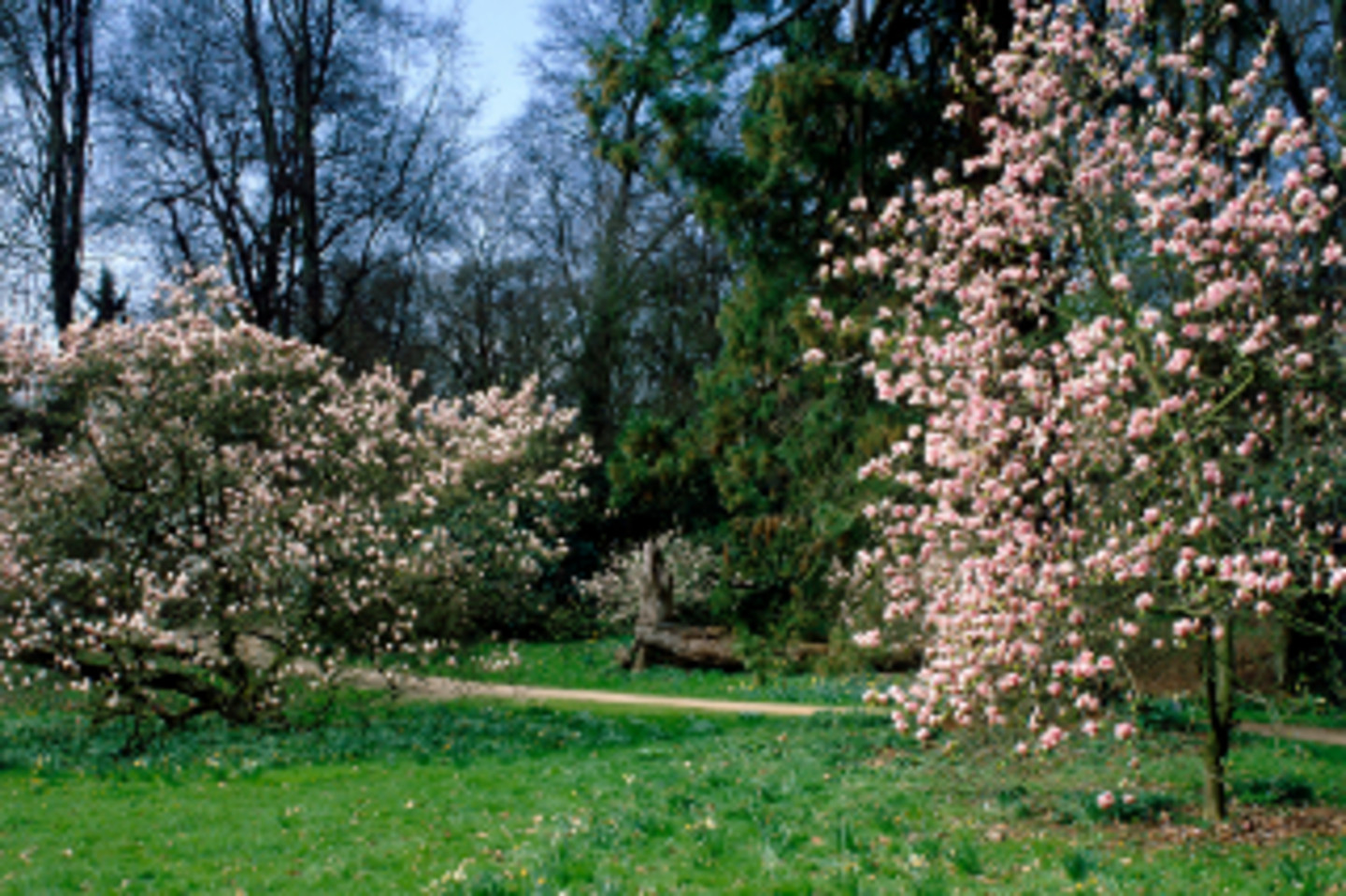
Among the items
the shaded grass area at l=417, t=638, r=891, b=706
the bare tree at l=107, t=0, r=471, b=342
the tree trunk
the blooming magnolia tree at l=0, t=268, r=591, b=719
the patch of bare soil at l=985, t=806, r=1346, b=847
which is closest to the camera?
the patch of bare soil at l=985, t=806, r=1346, b=847

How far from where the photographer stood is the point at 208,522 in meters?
11.3

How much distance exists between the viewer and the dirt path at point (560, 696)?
12602 millimetres

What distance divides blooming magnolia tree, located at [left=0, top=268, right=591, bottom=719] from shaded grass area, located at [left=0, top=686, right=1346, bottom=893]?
3.08 feet

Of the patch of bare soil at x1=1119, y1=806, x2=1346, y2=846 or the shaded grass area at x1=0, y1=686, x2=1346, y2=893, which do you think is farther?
the patch of bare soil at x1=1119, y1=806, x2=1346, y2=846

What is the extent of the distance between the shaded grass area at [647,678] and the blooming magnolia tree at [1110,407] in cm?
647

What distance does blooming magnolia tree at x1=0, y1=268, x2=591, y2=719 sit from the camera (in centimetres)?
1045

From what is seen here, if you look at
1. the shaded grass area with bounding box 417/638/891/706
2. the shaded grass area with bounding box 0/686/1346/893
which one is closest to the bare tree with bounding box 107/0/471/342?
the shaded grass area with bounding box 417/638/891/706

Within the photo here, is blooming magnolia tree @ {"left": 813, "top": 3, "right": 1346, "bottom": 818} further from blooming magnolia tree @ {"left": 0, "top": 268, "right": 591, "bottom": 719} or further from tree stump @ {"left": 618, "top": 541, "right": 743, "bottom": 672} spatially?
tree stump @ {"left": 618, "top": 541, "right": 743, "bottom": 672}

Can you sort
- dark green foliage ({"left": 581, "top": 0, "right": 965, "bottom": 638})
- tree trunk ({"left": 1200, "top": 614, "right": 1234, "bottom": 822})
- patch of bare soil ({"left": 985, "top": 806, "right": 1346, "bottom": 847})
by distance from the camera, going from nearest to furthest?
patch of bare soil ({"left": 985, "top": 806, "right": 1346, "bottom": 847}) → tree trunk ({"left": 1200, "top": 614, "right": 1234, "bottom": 822}) → dark green foliage ({"left": 581, "top": 0, "right": 965, "bottom": 638})

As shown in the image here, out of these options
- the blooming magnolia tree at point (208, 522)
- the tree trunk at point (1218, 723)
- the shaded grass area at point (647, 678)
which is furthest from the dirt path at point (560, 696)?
the tree trunk at point (1218, 723)

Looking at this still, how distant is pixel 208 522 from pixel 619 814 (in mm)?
6465

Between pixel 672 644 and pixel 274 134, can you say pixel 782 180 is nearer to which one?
pixel 672 644

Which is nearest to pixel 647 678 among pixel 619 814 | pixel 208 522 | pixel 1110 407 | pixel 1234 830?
pixel 208 522

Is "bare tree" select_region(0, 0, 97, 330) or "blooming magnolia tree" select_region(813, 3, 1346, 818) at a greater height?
"bare tree" select_region(0, 0, 97, 330)
